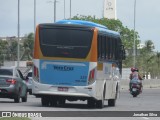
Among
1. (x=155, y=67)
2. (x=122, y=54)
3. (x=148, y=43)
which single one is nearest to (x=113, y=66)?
(x=122, y=54)

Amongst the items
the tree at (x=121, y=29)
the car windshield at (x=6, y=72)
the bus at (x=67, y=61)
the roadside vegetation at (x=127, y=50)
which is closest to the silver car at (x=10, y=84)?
the car windshield at (x=6, y=72)

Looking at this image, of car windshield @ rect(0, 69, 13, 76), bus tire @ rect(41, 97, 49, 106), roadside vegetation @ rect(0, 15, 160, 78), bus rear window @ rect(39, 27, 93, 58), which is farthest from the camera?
roadside vegetation @ rect(0, 15, 160, 78)

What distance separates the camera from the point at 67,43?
2966 centimetres

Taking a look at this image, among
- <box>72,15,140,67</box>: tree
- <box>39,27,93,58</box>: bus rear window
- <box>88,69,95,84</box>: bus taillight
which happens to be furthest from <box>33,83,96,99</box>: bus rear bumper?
<box>72,15,140,67</box>: tree

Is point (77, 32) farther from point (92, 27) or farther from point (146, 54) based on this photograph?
point (146, 54)

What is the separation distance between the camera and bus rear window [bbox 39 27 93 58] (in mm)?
29672

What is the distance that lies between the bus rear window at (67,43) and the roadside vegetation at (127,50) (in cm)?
8622

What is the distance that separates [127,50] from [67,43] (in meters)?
109

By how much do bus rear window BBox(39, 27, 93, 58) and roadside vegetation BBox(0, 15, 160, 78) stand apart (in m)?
86.2

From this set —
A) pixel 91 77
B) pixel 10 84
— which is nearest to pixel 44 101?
pixel 91 77

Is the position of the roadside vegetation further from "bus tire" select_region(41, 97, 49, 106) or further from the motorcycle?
"bus tire" select_region(41, 97, 49, 106)

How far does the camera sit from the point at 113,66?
111 feet

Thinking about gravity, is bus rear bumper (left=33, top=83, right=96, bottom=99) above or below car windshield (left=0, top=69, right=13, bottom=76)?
below

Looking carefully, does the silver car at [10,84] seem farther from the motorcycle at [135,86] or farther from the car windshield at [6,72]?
the motorcycle at [135,86]
